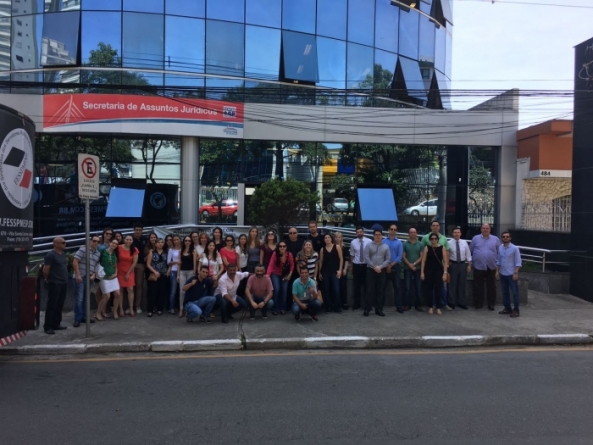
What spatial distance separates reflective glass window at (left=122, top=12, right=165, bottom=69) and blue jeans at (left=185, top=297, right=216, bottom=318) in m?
12.7

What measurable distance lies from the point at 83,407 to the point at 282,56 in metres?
17.2

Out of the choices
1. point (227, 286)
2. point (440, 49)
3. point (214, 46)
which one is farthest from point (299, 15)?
point (227, 286)

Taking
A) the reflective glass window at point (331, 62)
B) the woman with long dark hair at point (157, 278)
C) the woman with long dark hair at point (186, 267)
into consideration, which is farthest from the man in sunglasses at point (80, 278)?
the reflective glass window at point (331, 62)

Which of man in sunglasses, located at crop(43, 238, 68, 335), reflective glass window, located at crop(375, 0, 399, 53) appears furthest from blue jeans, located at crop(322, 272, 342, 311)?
reflective glass window, located at crop(375, 0, 399, 53)

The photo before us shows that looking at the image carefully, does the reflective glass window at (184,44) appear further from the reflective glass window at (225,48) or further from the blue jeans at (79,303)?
the blue jeans at (79,303)

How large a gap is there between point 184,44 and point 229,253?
12.2 metres

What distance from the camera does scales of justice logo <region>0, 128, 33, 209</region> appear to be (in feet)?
19.7

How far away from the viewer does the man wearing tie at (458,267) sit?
10.2 m

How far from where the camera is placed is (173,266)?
972 cm

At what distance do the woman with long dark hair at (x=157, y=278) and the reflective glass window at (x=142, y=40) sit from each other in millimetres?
11267

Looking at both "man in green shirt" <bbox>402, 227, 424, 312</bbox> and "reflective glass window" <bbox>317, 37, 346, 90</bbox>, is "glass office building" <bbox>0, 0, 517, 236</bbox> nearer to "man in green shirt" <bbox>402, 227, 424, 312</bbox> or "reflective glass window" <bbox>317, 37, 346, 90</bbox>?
"reflective glass window" <bbox>317, 37, 346, 90</bbox>

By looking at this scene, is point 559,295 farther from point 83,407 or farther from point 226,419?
point 83,407

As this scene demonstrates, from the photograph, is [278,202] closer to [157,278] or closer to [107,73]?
[157,278]

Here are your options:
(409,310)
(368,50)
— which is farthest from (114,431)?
(368,50)
